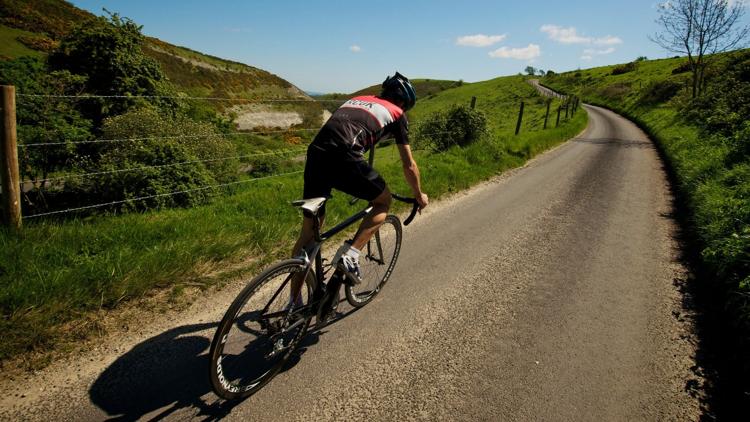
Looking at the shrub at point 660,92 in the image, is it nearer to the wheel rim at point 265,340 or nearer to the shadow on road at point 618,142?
the shadow on road at point 618,142

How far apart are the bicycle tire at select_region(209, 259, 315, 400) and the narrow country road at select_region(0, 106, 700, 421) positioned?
0.14m

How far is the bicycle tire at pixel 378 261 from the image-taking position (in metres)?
4.08

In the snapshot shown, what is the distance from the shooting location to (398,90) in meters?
3.29

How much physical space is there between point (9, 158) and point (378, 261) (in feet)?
13.8

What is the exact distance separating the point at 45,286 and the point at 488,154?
12178mm

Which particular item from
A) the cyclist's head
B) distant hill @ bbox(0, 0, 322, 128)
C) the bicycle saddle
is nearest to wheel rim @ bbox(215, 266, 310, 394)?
the bicycle saddle

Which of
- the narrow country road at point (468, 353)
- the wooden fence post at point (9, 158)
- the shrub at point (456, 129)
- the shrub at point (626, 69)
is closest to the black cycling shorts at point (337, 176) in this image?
the narrow country road at point (468, 353)

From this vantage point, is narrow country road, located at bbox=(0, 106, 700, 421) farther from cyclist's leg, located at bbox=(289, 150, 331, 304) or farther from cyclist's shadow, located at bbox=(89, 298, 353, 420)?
cyclist's leg, located at bbox=(289, 150, 331, 304)

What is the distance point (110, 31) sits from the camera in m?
10.0

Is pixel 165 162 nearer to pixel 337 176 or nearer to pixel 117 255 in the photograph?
pixel 117 255

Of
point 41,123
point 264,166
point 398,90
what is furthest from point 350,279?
point 264,166

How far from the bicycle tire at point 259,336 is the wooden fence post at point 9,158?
301cm

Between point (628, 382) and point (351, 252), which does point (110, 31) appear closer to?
point (351, 252)

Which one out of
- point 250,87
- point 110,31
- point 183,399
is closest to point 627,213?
point 183,399
